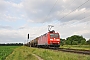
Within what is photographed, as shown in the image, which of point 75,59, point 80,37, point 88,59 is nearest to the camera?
point 88,59

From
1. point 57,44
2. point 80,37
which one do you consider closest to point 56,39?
point 57,44

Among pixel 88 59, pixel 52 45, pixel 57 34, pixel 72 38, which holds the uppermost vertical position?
pixel 72 38

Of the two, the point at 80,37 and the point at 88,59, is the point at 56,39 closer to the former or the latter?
the point at 88,59

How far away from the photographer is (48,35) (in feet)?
119

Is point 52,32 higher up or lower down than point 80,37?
lower down

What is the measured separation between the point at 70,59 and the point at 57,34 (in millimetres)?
25214

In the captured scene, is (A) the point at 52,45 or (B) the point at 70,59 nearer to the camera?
(B) the point at 70,59

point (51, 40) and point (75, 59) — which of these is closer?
point (75, 59)

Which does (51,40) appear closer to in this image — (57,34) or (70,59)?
(57,34)

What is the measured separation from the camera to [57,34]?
3675 cm

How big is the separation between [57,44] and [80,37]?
303 feet

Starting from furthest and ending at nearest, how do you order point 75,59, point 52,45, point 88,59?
point 52,45 → point 75,59 → point 88,59

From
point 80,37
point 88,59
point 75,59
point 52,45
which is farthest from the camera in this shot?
point 80,37

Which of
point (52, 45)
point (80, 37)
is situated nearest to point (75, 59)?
point (52, 45)
